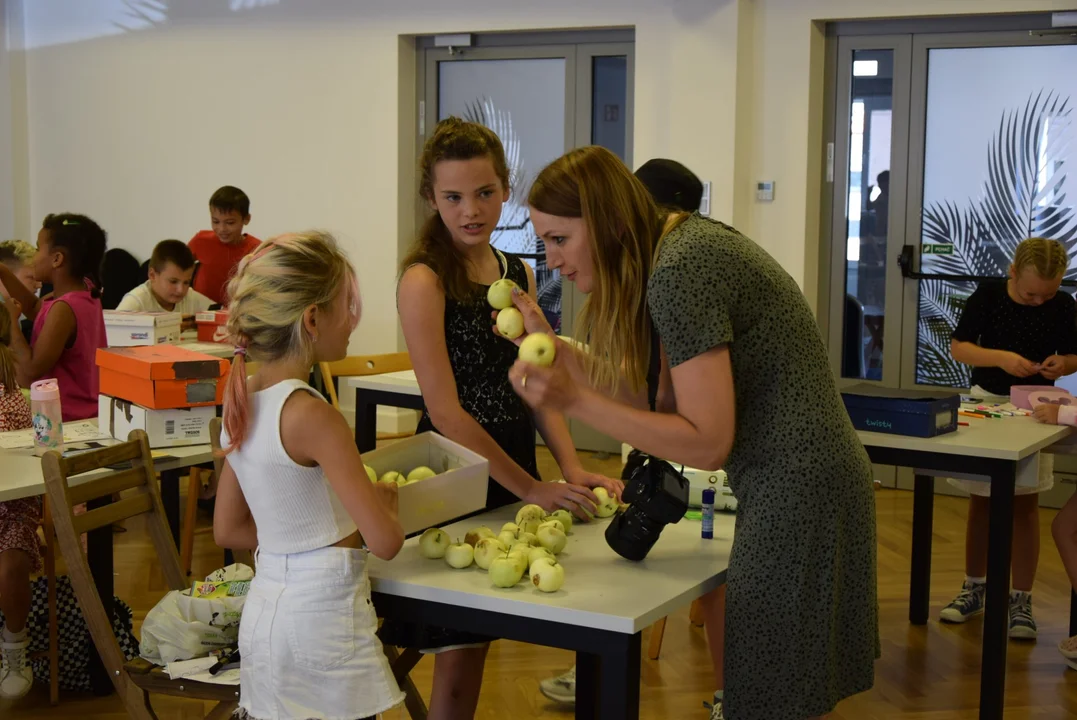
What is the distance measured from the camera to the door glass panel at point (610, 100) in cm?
705

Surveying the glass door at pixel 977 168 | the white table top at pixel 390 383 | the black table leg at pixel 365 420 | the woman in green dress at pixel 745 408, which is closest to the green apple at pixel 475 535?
the woman in green dress at pixel 745 408

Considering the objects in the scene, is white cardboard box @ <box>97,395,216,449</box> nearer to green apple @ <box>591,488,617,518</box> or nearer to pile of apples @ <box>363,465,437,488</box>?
pile of apples @ <box>363,465,437,488</box>

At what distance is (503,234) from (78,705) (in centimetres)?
447

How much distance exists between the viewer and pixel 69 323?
4.53 meters

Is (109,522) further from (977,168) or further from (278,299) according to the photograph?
(977,168)

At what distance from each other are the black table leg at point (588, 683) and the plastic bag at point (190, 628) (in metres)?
0.75

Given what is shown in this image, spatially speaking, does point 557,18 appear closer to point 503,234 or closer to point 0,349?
point 503,234

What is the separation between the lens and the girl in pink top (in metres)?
4.47

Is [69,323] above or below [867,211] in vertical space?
below

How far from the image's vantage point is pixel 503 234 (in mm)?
7465

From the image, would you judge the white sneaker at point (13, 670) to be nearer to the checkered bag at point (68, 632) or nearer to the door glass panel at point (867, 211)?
the checkered bag at point (68, 632)

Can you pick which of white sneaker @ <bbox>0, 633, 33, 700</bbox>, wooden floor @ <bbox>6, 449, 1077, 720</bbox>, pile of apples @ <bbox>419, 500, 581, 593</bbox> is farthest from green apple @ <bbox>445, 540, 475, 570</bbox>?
white sneaker @ <bbox>0, 633, 33, 700</bbox>

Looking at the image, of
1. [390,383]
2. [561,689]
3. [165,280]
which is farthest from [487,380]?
[165,280]

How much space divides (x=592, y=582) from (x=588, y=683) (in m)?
0.27
